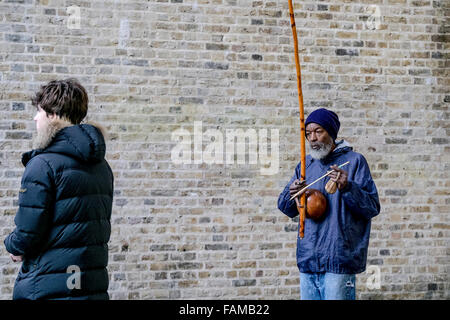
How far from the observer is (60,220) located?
279 cm

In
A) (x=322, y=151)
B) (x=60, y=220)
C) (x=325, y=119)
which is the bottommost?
(x=60, y=220)

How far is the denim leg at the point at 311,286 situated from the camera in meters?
3.56

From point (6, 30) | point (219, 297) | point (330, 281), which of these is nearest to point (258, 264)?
point (219, 297)

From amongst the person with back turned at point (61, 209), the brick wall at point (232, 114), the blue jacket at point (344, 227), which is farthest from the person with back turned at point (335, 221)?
the brick wall at point (232, 114)

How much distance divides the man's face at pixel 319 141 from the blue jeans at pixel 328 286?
0.72m

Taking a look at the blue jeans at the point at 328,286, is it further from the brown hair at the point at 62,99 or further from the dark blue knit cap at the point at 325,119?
the brown hair at the point at 62,99

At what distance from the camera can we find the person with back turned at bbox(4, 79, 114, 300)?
9.02 feet

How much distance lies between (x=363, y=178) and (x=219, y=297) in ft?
7.03

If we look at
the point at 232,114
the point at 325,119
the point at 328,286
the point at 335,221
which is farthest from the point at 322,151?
the point at 232,114

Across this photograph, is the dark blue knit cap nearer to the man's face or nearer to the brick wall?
the man's face

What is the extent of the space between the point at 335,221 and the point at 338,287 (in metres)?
0.38

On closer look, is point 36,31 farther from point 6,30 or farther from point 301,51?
point 301,51

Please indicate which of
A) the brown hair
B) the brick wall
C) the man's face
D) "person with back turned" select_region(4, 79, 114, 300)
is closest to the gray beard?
the man's face

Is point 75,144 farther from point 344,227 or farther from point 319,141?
point 344,227
